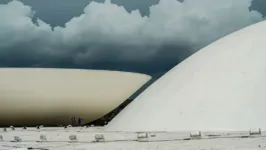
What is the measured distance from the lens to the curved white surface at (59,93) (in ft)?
120

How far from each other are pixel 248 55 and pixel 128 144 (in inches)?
252

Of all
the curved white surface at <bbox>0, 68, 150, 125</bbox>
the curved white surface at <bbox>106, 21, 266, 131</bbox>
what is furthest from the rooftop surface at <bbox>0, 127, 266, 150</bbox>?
the curved white surface at <bbox>0, 68, 150, 125</bbox>

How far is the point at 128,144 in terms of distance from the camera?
13.9m

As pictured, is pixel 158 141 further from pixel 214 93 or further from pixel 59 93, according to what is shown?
pixel 59 93

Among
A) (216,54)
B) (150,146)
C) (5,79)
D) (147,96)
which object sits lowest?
(150,146)

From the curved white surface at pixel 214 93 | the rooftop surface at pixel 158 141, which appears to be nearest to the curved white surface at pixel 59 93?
the curved white surface at pixel 214 93

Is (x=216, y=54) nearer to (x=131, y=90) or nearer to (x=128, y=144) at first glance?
(x=128, y=144)

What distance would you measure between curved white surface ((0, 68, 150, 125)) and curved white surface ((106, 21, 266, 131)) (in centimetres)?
1819

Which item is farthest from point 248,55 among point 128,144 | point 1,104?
point 1,104

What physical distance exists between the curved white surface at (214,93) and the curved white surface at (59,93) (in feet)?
59.7

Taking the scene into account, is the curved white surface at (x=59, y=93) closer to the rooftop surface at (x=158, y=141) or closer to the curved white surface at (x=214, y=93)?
the curved white surface at (x=214, y=93)

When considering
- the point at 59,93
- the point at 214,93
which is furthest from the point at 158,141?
the point at 59,93

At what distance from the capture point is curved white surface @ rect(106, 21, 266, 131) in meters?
15.9

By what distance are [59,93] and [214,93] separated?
2235 centimetres
